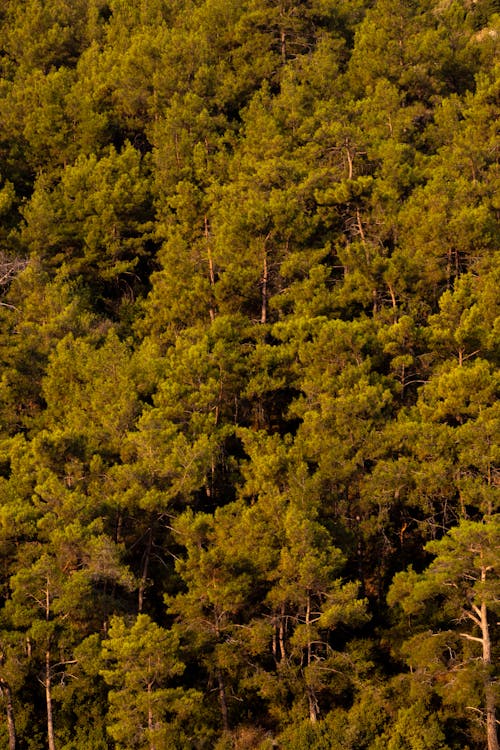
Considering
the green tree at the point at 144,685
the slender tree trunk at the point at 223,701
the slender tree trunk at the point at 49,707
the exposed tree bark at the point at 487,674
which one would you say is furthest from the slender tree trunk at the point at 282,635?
the slender tree trunk at the point at 49,707

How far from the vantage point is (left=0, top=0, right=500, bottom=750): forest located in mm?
21359

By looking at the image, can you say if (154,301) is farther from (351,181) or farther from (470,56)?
(470,56)

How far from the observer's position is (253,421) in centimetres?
2788

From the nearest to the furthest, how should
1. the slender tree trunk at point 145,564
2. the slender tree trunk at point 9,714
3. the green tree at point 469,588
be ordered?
the green tree at point 469,588
the slender tree trunk at point 9,714
the slender tree trunk at point 145,564

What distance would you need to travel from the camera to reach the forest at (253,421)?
21.4 metres

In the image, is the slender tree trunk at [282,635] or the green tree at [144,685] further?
the slender tree trunk at [282,635]

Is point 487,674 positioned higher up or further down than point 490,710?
higher up

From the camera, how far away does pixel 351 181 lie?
3238 centimetres

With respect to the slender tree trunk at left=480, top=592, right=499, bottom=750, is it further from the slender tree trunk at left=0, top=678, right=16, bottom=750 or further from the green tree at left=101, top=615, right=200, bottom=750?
the slender tree trunk at left=0, top=678, right=16, bottom=750

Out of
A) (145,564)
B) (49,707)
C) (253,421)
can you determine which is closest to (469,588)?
(145,564)

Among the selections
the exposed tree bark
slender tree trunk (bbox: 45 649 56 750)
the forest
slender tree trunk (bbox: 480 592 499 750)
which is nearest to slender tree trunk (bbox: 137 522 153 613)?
the forest

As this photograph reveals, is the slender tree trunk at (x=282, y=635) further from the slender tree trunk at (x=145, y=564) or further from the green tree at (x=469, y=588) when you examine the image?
the slender tree trunk at (x=145, y=564)

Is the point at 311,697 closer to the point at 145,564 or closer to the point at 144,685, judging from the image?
the point at 144,685

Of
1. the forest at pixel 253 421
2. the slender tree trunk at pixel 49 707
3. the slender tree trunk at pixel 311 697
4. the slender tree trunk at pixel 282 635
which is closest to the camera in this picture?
the forest at pixel 253 421
